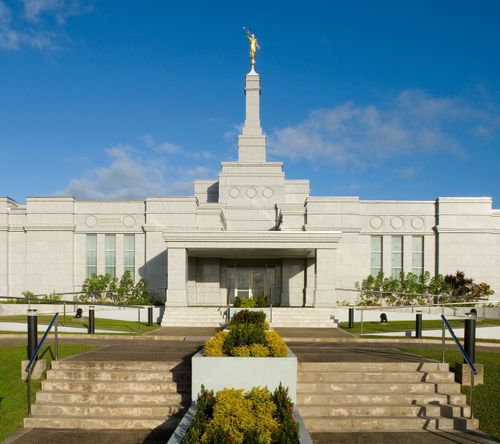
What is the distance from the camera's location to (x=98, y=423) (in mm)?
9938

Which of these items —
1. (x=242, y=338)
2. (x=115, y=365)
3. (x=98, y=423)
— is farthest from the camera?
(x=115, y=365)

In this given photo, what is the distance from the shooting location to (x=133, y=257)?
113 ft

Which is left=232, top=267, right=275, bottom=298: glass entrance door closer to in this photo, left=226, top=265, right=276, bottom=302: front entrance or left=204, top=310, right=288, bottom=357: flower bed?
left=226, top=265, right=276, bottom=302: front entrance

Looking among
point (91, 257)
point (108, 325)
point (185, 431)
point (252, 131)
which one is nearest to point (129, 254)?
point (91, 257)

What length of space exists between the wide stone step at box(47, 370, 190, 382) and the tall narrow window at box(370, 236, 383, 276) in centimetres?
2562

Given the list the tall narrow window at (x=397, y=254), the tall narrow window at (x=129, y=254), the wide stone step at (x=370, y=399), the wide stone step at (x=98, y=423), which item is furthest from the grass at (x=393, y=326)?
the tall narrow window at (x=129, y=254)

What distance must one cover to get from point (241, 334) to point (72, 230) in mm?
27648

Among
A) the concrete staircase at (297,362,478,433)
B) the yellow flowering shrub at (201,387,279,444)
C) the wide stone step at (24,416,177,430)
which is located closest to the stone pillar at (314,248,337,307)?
the concrete staircase at (297,362,478,433)

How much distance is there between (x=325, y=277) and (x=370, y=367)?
14.4 metres

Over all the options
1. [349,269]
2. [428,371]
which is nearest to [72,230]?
[349,269]

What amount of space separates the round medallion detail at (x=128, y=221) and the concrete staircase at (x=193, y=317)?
1137cm

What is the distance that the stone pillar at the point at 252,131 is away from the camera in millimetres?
38031

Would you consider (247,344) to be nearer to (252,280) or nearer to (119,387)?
(119,387)

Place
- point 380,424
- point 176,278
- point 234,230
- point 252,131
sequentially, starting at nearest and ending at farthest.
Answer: point 380,424, point 176,278, point 234,230, point 252,131
